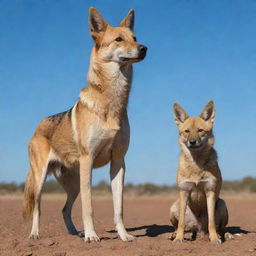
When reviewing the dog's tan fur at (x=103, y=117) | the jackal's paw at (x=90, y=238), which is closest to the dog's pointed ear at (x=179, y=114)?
the dog's tan fur at (x=103, y=117)

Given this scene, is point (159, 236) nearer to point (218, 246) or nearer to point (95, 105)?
point (218, 246)

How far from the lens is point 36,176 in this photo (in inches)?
320

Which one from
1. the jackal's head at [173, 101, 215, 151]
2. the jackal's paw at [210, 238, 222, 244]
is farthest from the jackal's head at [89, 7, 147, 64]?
the jackal's paw at [210, 238, 222, 244]

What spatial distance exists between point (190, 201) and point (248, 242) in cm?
103

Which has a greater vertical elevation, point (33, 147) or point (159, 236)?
point (33, 147)

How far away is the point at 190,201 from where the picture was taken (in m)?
7.27

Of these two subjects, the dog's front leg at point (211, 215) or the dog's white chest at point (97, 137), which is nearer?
the dog's front leg at point (211, 215)

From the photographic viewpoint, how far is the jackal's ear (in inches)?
292

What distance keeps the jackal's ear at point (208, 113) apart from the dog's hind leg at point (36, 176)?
2.65 meters

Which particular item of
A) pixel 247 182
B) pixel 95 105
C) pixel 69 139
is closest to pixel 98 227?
pixel 69 139

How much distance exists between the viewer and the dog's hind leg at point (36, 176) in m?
8.06

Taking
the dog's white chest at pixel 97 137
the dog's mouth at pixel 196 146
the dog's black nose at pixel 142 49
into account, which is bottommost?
the dog's mouth at pixel 196 146

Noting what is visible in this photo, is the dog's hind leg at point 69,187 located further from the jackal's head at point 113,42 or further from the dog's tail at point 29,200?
the jackal's head at point 113,42

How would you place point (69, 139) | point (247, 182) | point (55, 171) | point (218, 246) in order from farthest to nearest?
point (247, 182) → point (55, 171) → point (69, 139) → point (218, 246)
